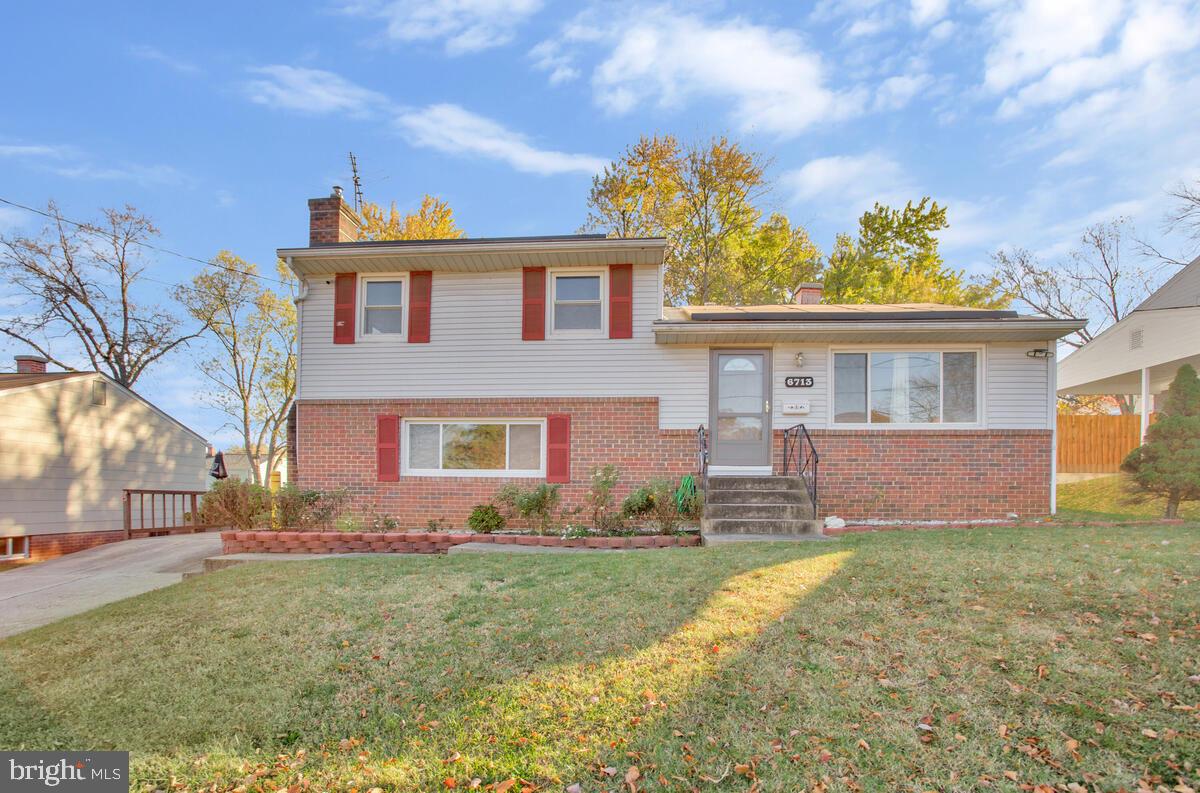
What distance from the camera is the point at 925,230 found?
21.7m

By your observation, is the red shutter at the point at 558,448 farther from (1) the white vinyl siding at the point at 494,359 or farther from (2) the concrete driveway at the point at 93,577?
(2) the concrete driveway at the point at 93,577

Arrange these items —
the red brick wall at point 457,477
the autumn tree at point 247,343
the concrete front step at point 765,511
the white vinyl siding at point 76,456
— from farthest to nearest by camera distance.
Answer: the autumn tree at point 247,343 < the white vinyl siding at point 76,456 < the red brick wall at point 457,477 < the concrete front step at point 765,511

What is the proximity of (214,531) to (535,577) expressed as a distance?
39.6ft

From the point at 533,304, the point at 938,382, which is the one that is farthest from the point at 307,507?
the point at 938,382

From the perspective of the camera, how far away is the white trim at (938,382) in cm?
1005

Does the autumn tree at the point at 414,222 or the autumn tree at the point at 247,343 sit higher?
the autumn tree at the point at 414,222

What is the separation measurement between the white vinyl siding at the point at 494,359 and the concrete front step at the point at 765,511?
1.79 metres

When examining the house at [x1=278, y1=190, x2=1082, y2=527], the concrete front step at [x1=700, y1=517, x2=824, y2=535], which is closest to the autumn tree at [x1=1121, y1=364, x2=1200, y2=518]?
the house at [x1=278, y1=190, x2=1082, y2=527]

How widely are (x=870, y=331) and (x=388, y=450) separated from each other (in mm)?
8154

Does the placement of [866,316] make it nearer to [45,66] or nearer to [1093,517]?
[1093,517]

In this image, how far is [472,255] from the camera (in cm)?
1029

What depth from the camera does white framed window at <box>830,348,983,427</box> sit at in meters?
10.1

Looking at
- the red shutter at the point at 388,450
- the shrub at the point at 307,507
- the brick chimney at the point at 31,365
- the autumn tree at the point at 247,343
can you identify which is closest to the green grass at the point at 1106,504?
the red shutter at the point at 388,450

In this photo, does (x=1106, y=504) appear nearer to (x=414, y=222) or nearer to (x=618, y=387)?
(x=618, y=387)
